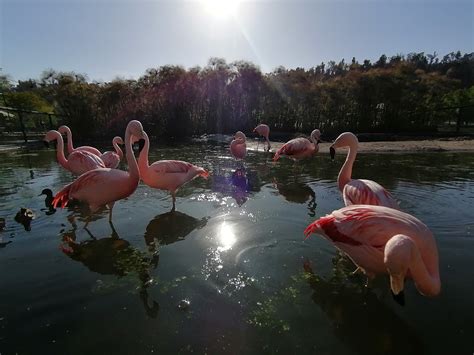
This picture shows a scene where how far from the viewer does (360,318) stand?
9.42 feet

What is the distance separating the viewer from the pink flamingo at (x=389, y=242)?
236 centimetres

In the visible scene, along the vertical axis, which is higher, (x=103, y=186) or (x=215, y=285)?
(x=103, y=186)

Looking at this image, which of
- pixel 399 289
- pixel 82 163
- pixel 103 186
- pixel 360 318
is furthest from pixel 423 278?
pixel 82 163

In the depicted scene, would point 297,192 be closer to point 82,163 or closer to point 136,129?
point 136,129

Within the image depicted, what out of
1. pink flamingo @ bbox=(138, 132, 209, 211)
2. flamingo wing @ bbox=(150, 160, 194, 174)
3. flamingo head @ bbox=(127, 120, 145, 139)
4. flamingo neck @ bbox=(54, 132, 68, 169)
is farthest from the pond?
flamingo head @ bbox=(127, 120, 145, 139)

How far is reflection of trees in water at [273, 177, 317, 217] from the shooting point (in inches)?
243

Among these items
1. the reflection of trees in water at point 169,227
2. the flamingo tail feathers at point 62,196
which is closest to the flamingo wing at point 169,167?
the reflection of trees in water at point 169,227

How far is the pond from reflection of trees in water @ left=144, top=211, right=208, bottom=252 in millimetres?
29

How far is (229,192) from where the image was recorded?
7.07m

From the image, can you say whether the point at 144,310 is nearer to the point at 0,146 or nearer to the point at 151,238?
the point at 151,238

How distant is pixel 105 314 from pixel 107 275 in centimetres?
75

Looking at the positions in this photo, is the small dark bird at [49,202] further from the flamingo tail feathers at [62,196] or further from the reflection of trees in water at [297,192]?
the reflection of trees in water at [297,192]

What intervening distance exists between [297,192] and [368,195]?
301 centimetres

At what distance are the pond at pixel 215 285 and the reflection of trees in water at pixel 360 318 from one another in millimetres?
11
